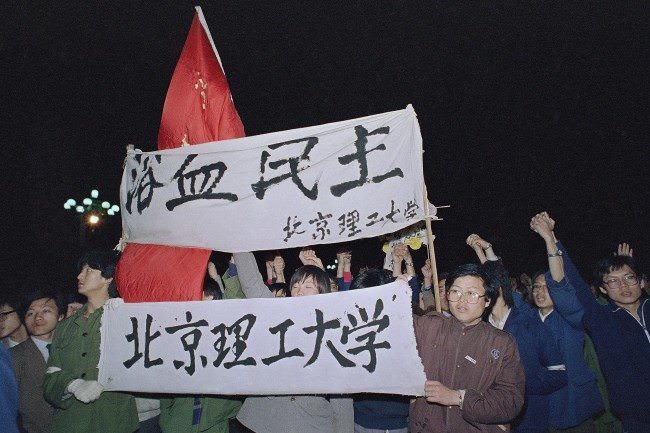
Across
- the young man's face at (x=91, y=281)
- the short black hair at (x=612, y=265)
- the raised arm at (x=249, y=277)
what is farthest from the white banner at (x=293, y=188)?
the short black hair at (x=612, y=265)

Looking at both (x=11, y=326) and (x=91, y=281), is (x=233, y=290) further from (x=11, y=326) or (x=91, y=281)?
(x=11, y=326)

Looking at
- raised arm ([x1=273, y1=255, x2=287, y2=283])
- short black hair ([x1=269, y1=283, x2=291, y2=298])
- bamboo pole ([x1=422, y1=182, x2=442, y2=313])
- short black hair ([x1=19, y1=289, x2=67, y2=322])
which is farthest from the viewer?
raised arm ([x1=273, y1=255, x2=287, y2=283])

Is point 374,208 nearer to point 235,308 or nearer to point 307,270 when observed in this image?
point 307,270

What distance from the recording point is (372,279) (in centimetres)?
349

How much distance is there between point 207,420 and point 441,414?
1.55 m

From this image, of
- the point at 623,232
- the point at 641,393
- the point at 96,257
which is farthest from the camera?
the point at 623,232

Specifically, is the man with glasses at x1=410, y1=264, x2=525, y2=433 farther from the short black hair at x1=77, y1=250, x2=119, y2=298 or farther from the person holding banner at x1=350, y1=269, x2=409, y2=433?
the short black hair at x1=77, y1=250, x2=119, y2=298

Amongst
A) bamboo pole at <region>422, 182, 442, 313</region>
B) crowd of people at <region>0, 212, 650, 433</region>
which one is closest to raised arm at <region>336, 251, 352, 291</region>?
crowd of people at <region>0, 212, 650, 433</region>

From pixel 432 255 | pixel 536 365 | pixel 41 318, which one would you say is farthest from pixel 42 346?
pixel 536 365

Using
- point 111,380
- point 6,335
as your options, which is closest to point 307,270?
point 111,380

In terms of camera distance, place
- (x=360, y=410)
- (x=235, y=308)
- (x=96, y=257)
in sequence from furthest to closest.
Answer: (x=96, y=257)
(x=360, y=410)
(x=235, y=308)

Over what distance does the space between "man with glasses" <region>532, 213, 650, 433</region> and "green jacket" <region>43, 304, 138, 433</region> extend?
317 cm

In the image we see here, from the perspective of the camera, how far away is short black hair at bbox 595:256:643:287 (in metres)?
3.55

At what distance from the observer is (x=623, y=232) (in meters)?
18.9
